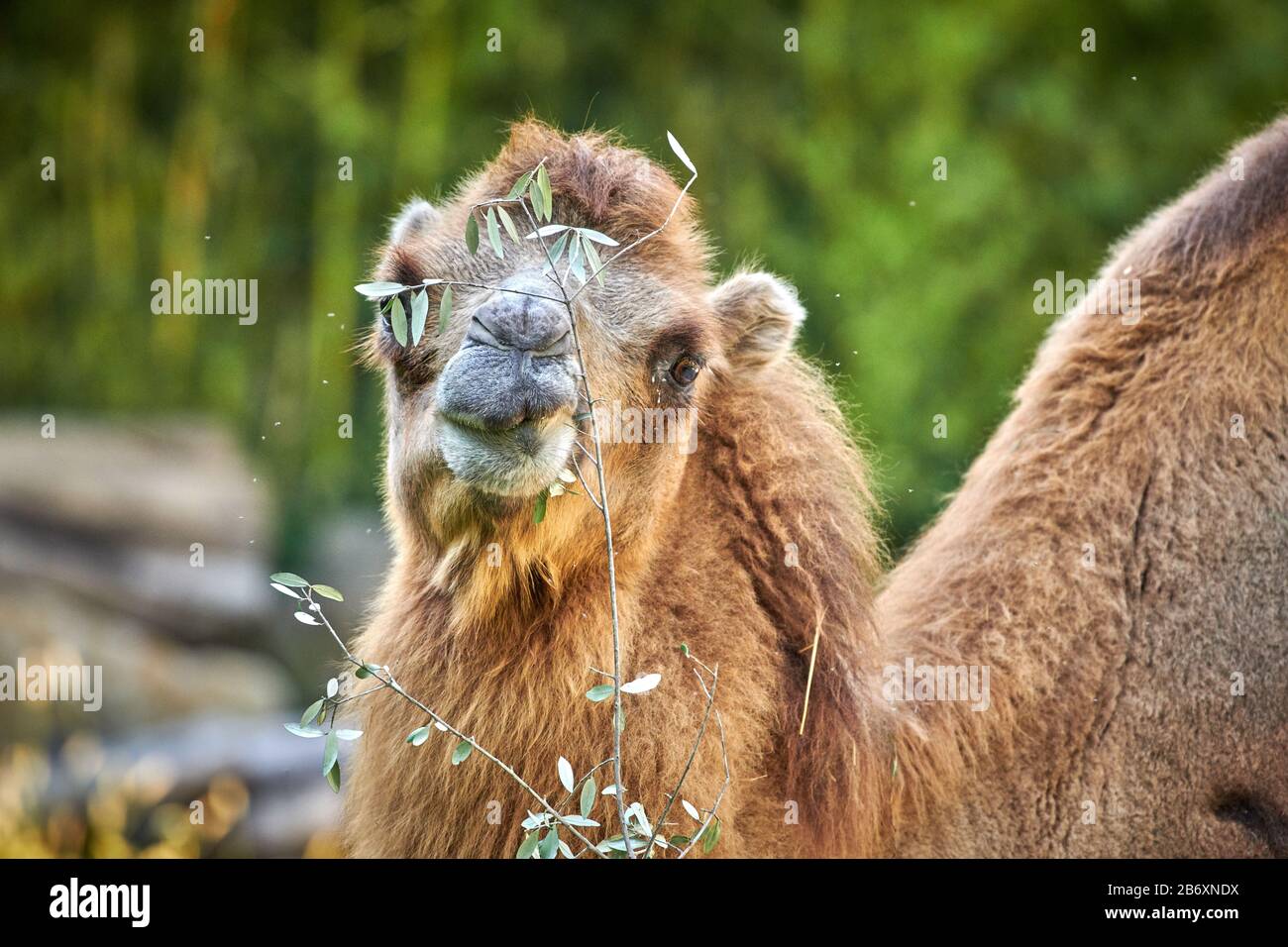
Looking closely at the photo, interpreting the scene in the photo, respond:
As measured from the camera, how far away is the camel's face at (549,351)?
289cm

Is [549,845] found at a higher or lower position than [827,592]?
lower

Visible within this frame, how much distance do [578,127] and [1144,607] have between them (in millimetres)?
6282

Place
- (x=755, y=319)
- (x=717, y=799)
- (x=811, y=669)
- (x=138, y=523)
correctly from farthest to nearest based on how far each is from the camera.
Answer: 1. (x=138, y=523)
2. (x=755, y=319)
3. (x=811, y=669)
4. (x=717, y=799)

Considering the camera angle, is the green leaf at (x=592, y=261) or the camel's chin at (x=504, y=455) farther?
the green leaf at (x=592, y=261)

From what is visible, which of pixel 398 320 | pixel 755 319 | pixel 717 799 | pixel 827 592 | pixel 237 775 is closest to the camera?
pixel 398 320

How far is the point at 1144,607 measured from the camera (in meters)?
3.41

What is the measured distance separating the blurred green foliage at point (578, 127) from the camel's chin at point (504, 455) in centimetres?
585

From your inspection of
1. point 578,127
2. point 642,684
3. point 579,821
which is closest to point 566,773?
point 579,821

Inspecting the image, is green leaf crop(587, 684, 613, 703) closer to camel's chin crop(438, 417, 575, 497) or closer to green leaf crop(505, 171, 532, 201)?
camel's chin crop(438, 417, 575, 497)

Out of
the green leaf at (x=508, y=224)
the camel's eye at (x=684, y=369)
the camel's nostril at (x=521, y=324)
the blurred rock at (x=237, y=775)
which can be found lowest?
the blurred rock at (x=237, y=775)

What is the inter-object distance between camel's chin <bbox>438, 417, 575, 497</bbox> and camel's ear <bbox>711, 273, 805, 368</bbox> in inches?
28.2

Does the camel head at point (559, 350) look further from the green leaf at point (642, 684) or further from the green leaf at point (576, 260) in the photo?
the green leaf at point (642, 684)

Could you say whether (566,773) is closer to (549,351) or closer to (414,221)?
(549,351)

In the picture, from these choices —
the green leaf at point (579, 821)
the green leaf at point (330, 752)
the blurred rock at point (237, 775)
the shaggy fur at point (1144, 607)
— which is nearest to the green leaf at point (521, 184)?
the green leaf at point (330, 752)
